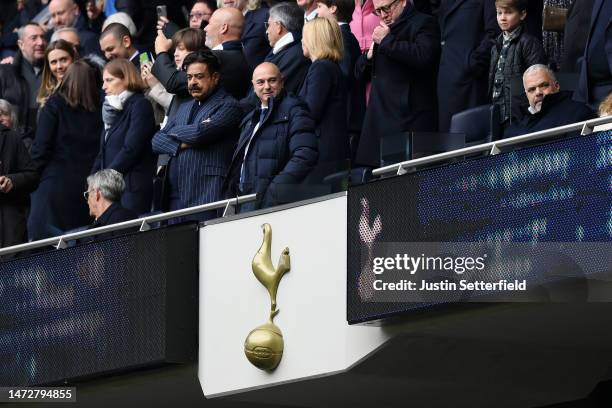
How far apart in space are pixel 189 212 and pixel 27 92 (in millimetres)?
4464

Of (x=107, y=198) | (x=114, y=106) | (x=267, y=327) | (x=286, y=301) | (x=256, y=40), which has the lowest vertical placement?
(x=267, y=327)

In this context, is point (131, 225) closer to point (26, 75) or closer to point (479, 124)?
point (479, 124)

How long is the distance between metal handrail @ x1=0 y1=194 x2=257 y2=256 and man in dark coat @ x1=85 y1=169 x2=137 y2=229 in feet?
0.64

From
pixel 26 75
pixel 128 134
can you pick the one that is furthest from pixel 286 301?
pixel 26 75

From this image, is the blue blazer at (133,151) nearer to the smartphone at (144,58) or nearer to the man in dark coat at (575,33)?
the smartphone at (144,58)

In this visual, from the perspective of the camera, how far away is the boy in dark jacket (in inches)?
433

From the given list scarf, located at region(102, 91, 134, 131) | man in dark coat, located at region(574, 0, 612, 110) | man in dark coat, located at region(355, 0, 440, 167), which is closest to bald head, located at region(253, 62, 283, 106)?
man in dark coat, located at region(355, 0, 440, 167)

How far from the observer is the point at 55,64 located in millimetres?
14172

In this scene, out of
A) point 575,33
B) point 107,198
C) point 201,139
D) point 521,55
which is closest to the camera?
point 575,33

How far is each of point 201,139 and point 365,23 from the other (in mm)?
1554

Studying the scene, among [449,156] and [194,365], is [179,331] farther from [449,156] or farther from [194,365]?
[449,156]

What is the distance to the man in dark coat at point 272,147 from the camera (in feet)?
35.7

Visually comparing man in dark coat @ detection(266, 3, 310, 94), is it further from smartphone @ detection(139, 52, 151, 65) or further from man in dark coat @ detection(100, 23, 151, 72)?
man in dark coat @ detection(100, 23, 151, 72)

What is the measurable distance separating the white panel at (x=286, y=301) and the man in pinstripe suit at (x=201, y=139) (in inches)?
23.7
